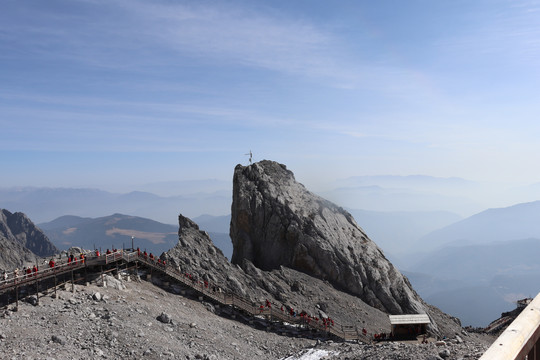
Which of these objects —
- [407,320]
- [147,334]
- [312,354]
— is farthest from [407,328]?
[147,334]

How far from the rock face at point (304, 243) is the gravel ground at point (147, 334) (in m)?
19.4

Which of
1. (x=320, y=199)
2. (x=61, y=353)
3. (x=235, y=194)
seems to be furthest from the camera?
(x=320, y=199)

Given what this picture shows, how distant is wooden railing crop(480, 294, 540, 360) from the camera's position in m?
4.69

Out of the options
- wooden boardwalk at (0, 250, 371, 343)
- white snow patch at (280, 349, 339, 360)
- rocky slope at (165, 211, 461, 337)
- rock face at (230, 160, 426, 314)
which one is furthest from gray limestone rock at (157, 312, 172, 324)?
rock face at (230, 160, 426, 314)

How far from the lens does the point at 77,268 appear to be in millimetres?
41688

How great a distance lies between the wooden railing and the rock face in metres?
60.5

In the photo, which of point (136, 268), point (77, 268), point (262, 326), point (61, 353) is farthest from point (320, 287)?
point (61, 353)

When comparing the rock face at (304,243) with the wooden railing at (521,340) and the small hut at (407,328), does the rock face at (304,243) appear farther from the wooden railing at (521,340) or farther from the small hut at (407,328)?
the wooden railing at (521,340)

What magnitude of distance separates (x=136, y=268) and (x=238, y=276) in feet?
50.9

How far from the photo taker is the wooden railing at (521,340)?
469cm

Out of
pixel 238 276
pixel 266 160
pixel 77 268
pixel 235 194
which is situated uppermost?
pixel 266 160

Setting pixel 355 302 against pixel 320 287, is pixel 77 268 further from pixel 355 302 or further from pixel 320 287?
pixel 355 302

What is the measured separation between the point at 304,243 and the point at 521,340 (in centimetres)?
6466

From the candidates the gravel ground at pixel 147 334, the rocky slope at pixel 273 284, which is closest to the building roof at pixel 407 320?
the gravel ground at pixel 147 334
